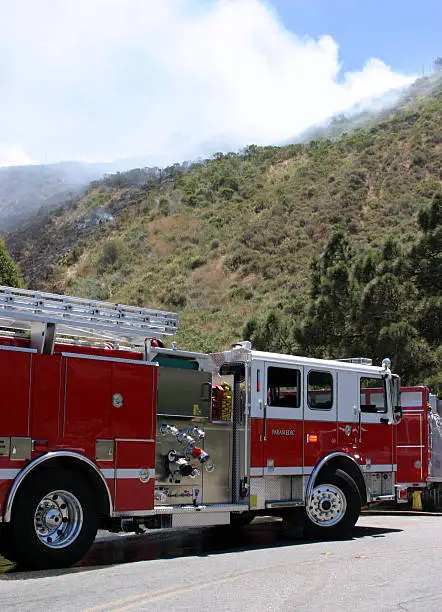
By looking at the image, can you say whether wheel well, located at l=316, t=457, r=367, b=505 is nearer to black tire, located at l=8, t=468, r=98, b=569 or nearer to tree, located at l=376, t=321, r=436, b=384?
black tire, located at l=8, t=468, r=98, b=569

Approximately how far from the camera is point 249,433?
436 inches

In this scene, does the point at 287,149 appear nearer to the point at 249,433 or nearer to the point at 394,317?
the point at 394,317

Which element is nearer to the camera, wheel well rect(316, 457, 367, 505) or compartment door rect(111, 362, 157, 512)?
compartment door rect(111, 362, 157, 512)

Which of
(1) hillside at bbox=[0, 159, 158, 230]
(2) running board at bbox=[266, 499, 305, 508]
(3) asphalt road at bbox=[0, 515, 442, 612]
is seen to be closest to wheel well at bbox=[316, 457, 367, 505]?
(3) asphalt road at bbox=[0, 515, 442, 612]

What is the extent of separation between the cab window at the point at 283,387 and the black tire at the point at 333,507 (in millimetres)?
1265

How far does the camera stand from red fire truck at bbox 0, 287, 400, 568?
8.91m

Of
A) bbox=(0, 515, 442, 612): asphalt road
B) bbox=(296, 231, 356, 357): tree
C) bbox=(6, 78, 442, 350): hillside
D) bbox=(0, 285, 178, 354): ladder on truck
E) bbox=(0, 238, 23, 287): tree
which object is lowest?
bbox=(0, 515, 442, 612): asphalt road

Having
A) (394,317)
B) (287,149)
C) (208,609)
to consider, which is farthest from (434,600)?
(287,149)

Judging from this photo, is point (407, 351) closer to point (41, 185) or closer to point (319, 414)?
point (319, 414)

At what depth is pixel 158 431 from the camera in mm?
10289

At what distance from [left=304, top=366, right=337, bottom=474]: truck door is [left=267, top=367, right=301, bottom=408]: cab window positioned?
165mm

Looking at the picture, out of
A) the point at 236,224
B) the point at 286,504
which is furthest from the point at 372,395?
the point at 236,224

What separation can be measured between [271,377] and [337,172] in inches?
2119

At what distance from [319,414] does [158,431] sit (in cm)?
286
